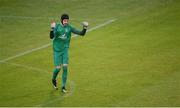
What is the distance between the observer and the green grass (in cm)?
1967

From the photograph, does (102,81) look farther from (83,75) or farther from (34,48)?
(34,48)

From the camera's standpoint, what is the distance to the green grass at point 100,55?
19672 mm

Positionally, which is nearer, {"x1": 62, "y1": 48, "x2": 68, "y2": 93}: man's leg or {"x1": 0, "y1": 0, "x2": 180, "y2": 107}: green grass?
{"x1": 0, "y1": 0, "x2": 180, "y2": 107}: green grass

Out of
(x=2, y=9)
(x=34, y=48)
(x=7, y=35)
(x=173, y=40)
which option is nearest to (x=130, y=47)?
(x=173, y=40)

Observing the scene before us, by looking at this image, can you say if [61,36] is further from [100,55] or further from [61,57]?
[100,55]

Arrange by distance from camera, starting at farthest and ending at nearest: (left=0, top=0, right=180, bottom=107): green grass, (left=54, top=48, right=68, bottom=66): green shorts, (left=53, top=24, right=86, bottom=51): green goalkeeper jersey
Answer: (left=54, top=48, right=68, bottom=66): green shorts → (left=53, top=24, right=86, bottom=51): green goalkeeper jersey → (left=0, top=0, right=180, bottom=107): green grass

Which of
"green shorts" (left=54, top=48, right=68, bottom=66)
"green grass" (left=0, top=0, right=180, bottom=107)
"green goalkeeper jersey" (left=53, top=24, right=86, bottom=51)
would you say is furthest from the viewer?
"green shorts" (left=54, top=48, right=68, bottom=66)

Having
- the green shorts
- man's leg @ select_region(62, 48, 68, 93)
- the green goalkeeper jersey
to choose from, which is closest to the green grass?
man's leg @ select_region(62, 48, 68, 93)

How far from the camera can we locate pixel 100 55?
25.3 m

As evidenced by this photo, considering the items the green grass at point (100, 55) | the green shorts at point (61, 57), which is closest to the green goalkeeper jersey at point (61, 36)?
the green shorts at point (61, 57)

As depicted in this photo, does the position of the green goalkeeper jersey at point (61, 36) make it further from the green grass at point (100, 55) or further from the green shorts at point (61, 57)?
the green grass at point (100, 55)

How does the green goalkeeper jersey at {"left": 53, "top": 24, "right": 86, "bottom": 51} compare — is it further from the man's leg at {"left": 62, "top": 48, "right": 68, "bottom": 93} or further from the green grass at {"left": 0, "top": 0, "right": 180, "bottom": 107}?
the green grass at {"left": 0, "top": 0, "right": 180, "bottom": 107}

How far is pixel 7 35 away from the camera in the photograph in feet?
95.6

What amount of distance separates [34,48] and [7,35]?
116 inches
